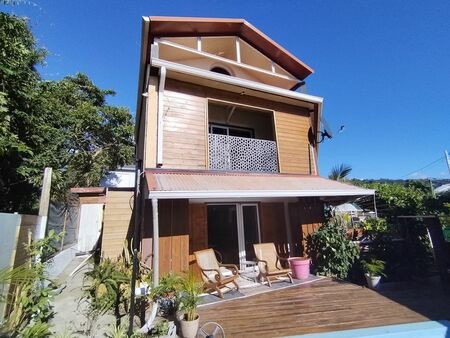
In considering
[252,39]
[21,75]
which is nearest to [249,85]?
[252,39]

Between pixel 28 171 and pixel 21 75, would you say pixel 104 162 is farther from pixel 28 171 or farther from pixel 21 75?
pixel 21 75

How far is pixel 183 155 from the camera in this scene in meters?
8.62

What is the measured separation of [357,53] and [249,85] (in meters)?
7.11

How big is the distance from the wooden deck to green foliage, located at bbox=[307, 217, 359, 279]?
3.36ft

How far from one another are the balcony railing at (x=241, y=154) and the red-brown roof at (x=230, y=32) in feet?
15.2

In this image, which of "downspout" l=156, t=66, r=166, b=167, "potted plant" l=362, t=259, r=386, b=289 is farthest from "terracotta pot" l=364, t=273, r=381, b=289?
"downspout" l=156, t=66, r=166, b=167

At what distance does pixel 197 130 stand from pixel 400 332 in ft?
25.2

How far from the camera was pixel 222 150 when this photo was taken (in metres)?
9.61

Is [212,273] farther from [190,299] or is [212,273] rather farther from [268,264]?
[190,299]

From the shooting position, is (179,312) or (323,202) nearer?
(179,312)

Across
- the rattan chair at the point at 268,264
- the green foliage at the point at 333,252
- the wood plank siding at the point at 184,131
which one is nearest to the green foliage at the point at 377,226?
the green foliage at the point at 333,252

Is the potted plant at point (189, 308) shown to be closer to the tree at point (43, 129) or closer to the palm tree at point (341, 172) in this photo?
the tree at point (43, 129)

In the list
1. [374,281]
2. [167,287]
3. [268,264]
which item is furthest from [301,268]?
[167,287]

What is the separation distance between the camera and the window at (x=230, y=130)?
11445 millimetres
